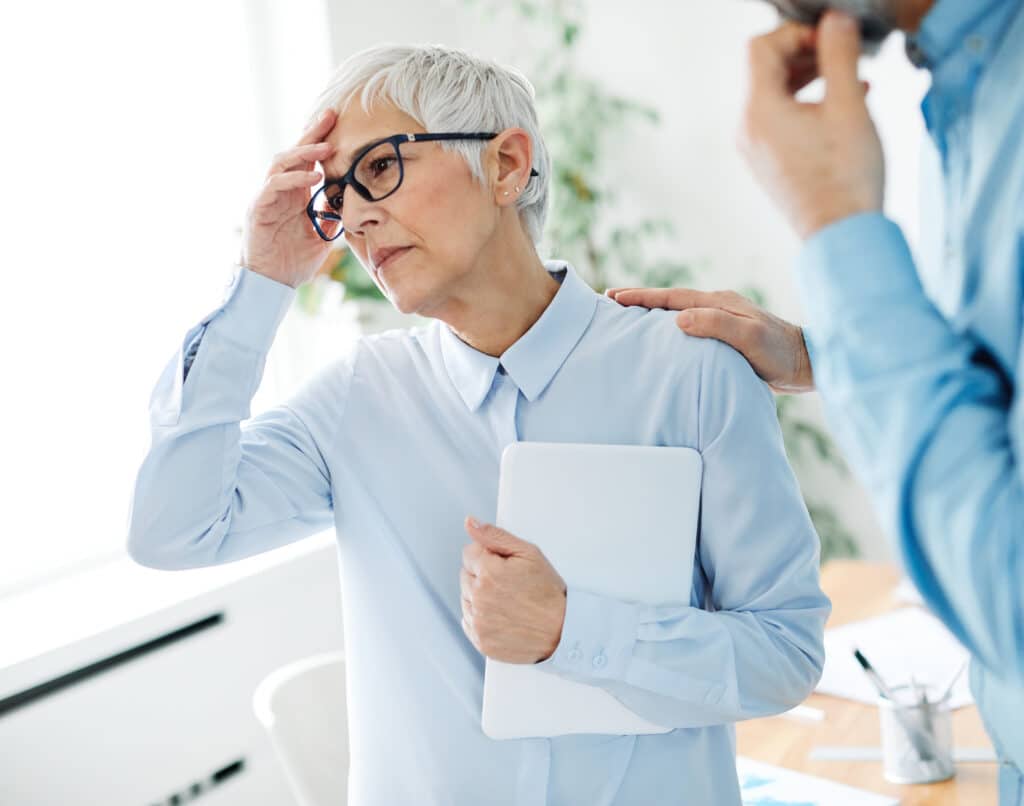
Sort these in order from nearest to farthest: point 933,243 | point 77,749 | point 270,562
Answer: point 933,243, point 77,749, point 270,562

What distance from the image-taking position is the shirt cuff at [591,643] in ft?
3.82

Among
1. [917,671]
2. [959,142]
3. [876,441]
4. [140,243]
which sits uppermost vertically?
[959,142]

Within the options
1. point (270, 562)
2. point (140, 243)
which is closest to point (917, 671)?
point (270, 562)

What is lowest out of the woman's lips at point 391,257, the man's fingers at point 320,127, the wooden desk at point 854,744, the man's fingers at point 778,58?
the wooden desk at point 854,744

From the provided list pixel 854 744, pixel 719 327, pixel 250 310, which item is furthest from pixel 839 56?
pixel 854 744

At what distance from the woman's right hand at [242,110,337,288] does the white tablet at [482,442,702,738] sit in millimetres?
450

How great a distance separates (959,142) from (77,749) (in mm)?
2289

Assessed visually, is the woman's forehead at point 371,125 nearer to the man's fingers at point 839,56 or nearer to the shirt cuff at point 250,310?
the shirt cuff at point 250,310

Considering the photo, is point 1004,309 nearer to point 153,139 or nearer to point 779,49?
point 779,49

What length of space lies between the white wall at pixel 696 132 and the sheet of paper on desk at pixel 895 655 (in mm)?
1747

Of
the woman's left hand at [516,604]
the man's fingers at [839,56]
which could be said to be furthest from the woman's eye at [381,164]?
the man's fingers at [839,56]

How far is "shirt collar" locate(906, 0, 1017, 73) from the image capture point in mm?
731

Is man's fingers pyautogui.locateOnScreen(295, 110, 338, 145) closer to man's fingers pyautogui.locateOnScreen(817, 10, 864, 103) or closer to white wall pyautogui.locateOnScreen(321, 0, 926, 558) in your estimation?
man's fingers pyautogui.locateOnScreen(817, 10, 864, 103)

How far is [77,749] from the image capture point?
2.38 meters
